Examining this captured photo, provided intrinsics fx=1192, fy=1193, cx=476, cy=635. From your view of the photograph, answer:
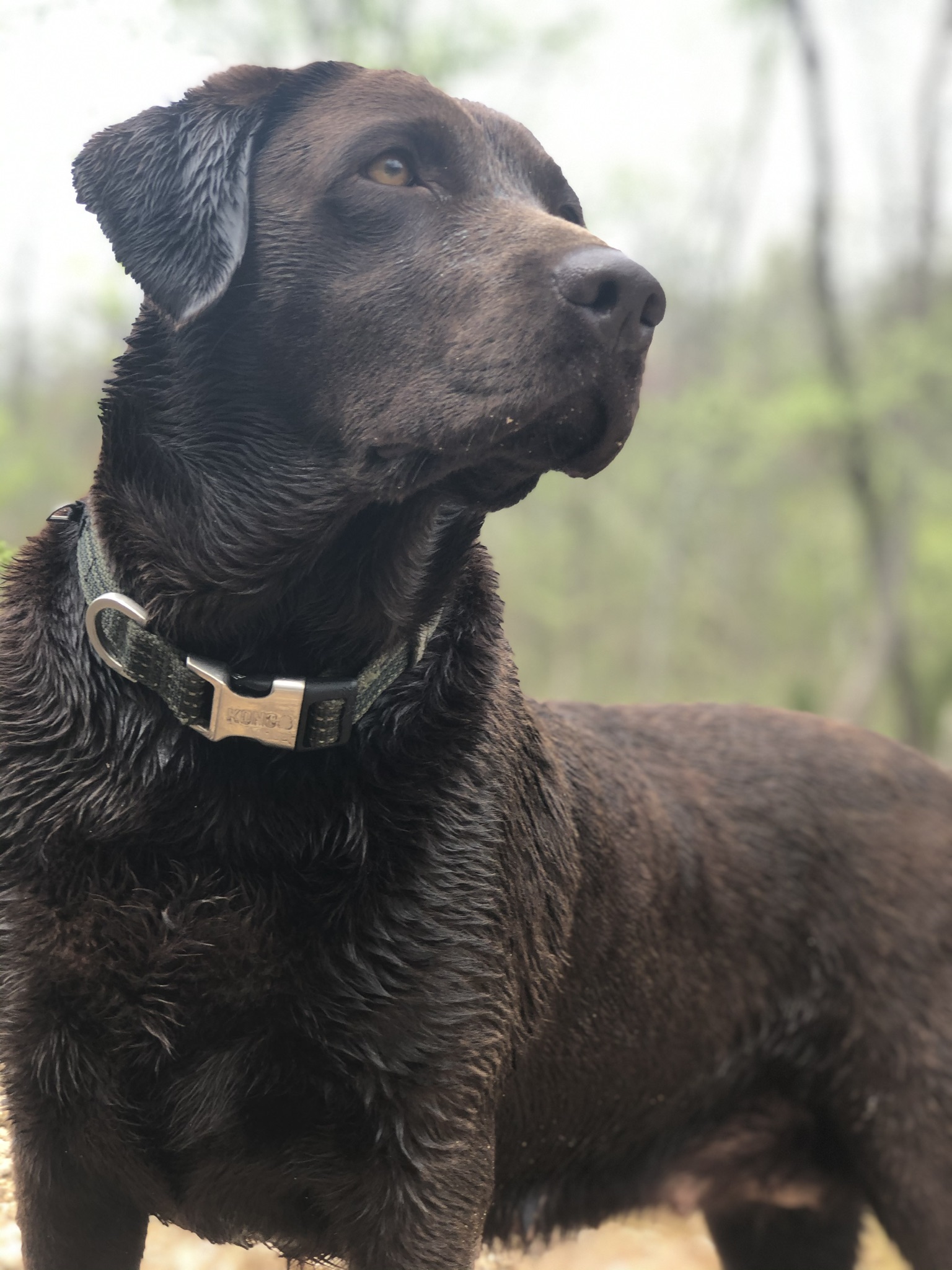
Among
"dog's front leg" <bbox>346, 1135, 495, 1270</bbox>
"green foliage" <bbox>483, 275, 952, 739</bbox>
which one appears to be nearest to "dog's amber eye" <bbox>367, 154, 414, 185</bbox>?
"dog's front leg" <bbox>346, 1135, 495, 1270</bbox>

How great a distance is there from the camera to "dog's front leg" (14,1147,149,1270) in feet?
7.29

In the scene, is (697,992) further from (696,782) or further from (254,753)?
(254,753)

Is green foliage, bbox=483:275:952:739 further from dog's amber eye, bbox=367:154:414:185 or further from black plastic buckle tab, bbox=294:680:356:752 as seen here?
black plastic buckle tab, bbox=294:680:356:752

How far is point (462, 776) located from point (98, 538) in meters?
0.82

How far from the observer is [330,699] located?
2146mm

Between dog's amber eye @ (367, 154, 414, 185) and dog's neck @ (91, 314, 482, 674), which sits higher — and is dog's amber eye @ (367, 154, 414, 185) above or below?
above

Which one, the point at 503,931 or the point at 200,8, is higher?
the point at 200,8

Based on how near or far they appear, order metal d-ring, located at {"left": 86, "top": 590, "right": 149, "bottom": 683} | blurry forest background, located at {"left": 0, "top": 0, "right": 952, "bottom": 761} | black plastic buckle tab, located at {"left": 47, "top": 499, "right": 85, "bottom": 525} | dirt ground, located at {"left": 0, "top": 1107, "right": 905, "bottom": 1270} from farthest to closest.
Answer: blurry forest background, located at {"left": 0, "top": 0, "right": 952, "bottom": 761} → dirt ground, located at {"left": 0, "top": 1107, "right": 905, "bottom": 1270} → black plastic buckle tab, located at {"left": 47, "top": 499, "right": 85, "bottom": 525} → metal d-ring, located at {"left": 86, "top": 590, "right": 149, "bottom": 683}

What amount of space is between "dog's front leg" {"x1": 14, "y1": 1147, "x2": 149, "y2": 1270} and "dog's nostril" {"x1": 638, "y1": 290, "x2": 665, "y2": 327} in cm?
184

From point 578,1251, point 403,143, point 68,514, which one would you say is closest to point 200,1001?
point 68,514

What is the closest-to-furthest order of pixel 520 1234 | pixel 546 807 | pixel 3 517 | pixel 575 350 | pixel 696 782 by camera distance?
pixel 575 350
pixel 546 807
pixel 520 1234
pixel 696 782
pixel 3 517

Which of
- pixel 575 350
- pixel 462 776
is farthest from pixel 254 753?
pixel 575 350

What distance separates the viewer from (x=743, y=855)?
323 cm

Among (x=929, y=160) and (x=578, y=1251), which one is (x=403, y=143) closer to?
(x=578, y=1251)
